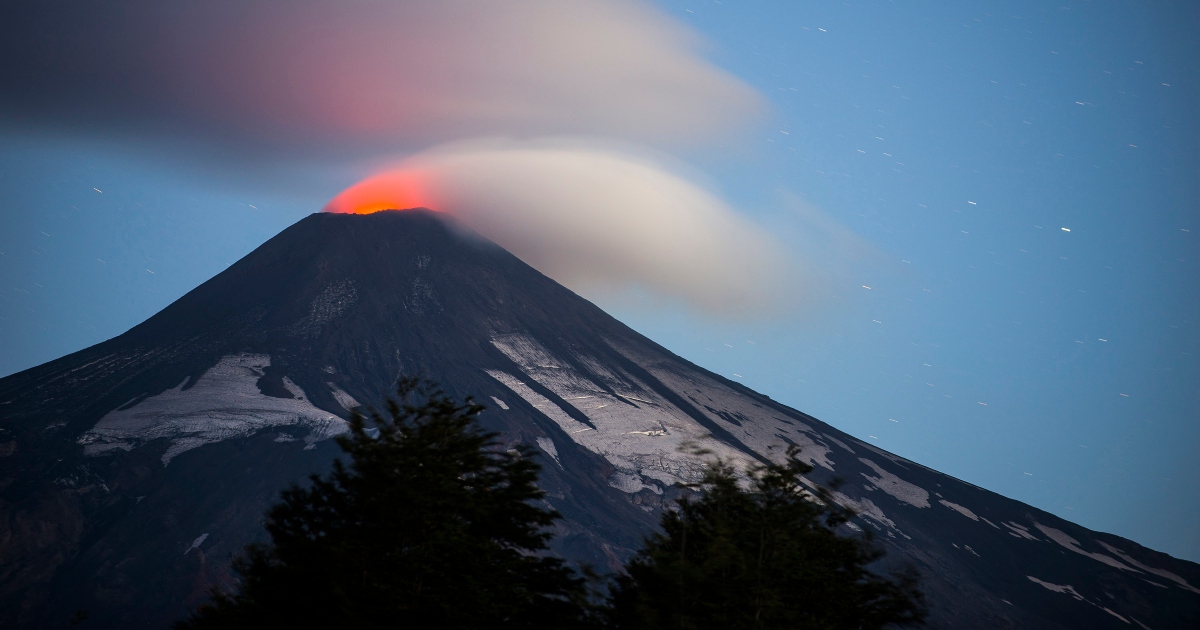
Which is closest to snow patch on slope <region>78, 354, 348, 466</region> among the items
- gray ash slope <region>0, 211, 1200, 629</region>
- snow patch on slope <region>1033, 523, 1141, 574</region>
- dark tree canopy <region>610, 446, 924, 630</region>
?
gray ash slope <region>0, 211, 1200, 629</region>

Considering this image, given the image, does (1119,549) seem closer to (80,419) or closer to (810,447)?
(810,447)

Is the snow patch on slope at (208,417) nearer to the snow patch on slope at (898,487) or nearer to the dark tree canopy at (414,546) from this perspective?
the snow patch on slope at (898,487)

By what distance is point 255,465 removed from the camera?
103m

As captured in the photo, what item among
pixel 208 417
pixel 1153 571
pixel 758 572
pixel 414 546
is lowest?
pixel 208 417

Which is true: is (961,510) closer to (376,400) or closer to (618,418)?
(618,418)

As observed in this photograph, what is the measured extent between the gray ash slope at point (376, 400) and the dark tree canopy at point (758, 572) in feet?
192

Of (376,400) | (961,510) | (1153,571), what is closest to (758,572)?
(376,400)

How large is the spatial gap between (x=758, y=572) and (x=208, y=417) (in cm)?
10196

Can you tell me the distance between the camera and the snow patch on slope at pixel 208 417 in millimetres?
103250

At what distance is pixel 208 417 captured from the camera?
10888 cm

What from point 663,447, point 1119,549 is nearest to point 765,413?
point 663,447

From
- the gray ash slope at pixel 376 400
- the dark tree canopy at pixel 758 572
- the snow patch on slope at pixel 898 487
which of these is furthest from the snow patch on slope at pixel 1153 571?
the dark tree canopy at pixel 758 572

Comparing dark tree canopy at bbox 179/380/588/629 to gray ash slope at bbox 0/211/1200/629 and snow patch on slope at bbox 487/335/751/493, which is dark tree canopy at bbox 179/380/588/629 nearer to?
gray ash slope at bbox 0/211/1200/629

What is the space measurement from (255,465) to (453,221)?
3567 inches
